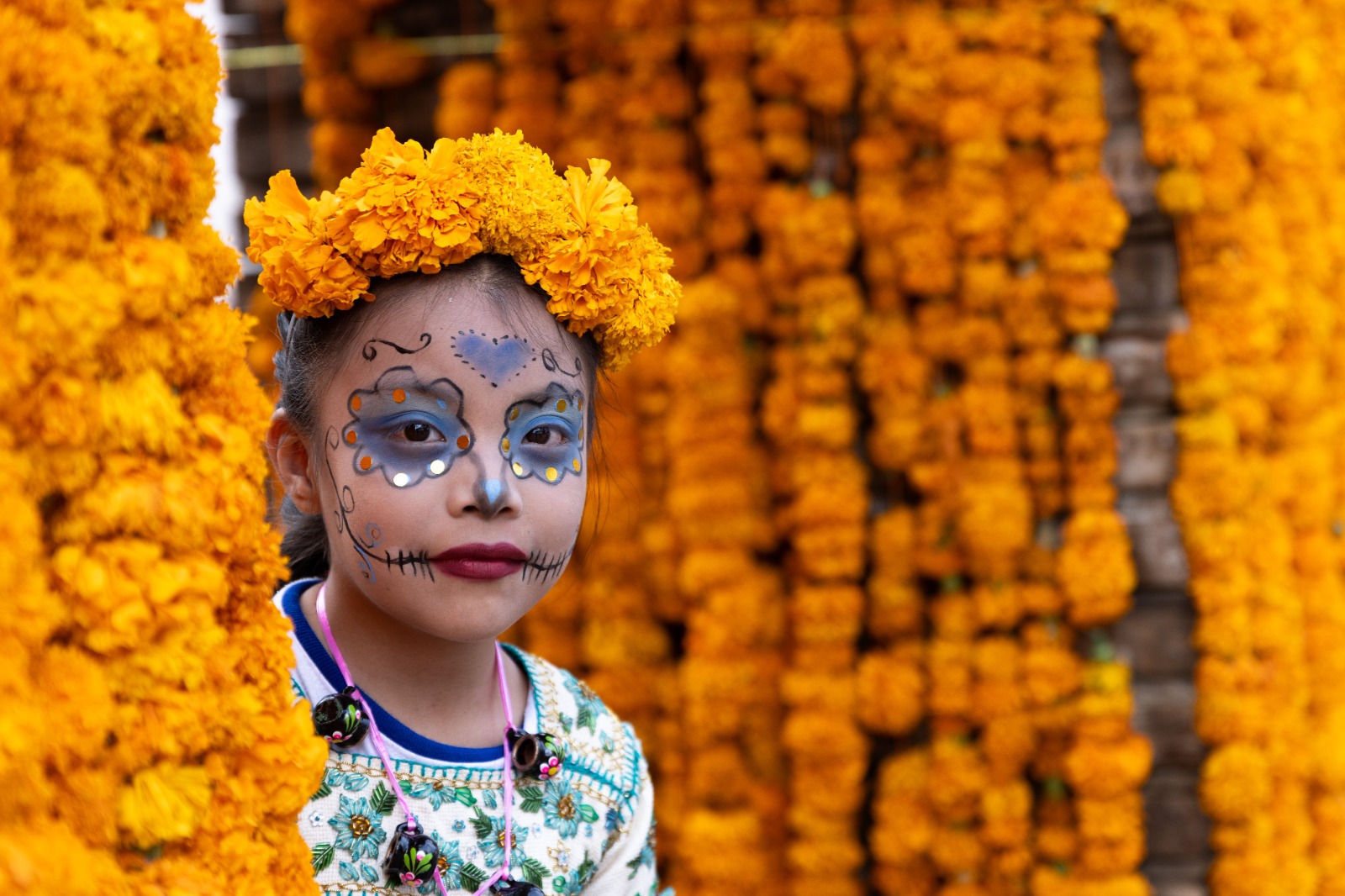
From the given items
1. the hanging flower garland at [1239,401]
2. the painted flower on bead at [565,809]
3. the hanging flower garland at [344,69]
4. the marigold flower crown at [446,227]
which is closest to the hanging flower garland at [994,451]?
the hanging flower garland at [1239,401]

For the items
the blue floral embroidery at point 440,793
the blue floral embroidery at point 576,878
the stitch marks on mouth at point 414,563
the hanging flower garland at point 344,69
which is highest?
the hanging flower garland at point 344,69

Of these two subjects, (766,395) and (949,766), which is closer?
(949,766)

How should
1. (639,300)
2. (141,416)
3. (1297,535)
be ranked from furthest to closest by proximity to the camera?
(1297,535)
(639,300)
(141,416)

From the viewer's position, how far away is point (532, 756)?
1.68m

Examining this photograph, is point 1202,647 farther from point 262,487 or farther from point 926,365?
point 262,487

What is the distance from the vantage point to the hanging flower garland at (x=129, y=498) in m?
0.92

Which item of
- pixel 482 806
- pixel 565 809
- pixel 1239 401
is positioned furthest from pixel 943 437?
pixel 482 806

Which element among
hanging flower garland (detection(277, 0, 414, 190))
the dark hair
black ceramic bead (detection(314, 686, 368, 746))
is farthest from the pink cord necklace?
hanging flower garland (detection(277, 0, 414, 190))

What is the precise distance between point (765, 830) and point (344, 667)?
1.93 metres

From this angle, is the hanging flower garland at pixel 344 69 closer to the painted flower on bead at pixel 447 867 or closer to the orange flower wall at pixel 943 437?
the orange flower wall at pixel 943 437

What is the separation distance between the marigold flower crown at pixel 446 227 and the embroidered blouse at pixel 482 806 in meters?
0.47

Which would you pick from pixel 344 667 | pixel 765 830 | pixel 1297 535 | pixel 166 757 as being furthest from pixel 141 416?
pixel 1297 535

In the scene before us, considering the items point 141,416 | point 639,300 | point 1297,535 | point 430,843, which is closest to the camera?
point 141,416

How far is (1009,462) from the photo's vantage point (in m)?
3.08
